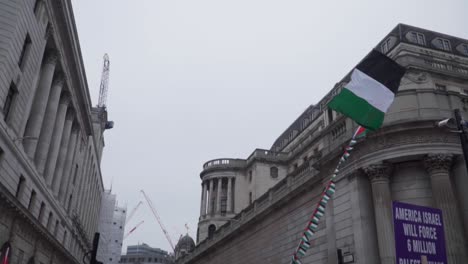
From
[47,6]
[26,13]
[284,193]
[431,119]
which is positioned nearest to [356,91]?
[431,119]

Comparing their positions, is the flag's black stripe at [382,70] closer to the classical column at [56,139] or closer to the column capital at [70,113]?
the classical column at [56,139]

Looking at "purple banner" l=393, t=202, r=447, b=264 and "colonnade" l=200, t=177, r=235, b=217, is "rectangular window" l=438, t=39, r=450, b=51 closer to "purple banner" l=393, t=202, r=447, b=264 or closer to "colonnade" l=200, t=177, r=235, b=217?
"colonnade" l=200, t=177, r=235, b=217

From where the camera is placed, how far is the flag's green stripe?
14.6 metres

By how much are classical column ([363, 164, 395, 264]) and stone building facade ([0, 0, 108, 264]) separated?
2109cm

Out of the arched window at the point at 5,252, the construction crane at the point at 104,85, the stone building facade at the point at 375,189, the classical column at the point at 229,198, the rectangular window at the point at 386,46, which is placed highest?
the construction crane at the point at 104,85

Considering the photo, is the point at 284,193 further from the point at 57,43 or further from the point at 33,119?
the point at 57,43

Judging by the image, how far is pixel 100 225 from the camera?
340 ft

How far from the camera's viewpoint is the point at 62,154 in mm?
45812

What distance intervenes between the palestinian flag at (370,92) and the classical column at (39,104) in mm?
26480

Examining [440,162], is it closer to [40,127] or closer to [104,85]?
[40,127]

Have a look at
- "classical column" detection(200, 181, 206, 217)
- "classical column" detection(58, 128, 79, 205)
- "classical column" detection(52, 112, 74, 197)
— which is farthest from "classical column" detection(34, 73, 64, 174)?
"classical column" detection(200, 181, 206, 217)

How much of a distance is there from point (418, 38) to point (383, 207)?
3349 cm

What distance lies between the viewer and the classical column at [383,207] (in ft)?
61.9

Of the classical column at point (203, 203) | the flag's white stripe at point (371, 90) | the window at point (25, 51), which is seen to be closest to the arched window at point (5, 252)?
the window at point (25, 51)
